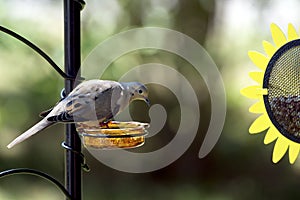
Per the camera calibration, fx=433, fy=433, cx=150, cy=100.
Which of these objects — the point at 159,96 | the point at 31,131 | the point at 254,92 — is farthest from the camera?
the point at 159,96

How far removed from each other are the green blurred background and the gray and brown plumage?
3.65 ft

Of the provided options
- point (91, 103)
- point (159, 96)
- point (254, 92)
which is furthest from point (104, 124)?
point (159, 96)

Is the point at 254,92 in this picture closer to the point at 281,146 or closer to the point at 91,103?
the point at 281,146

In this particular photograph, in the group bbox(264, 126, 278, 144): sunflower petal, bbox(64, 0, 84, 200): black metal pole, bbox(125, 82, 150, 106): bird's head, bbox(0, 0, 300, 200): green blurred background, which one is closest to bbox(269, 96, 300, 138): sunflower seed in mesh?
bbox(264, 126, 278, 144): sunflower petal

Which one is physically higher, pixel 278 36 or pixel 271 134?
pixel 278 36

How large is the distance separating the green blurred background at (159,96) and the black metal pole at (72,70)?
44.7 inches

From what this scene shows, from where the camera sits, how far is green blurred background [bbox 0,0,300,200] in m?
1.71

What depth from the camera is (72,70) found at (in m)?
0.52

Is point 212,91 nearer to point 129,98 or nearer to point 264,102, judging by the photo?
point 264,102

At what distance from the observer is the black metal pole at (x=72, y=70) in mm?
512

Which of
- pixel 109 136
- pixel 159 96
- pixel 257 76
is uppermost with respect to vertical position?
pixel 159 96

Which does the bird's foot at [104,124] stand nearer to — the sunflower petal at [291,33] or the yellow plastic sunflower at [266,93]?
the yellow plastic sunflower at [266,93]

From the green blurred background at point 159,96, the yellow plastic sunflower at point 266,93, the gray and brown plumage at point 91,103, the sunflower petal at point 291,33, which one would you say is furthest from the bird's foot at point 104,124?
the green blurred background at point 159,96

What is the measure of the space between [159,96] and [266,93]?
125cm
